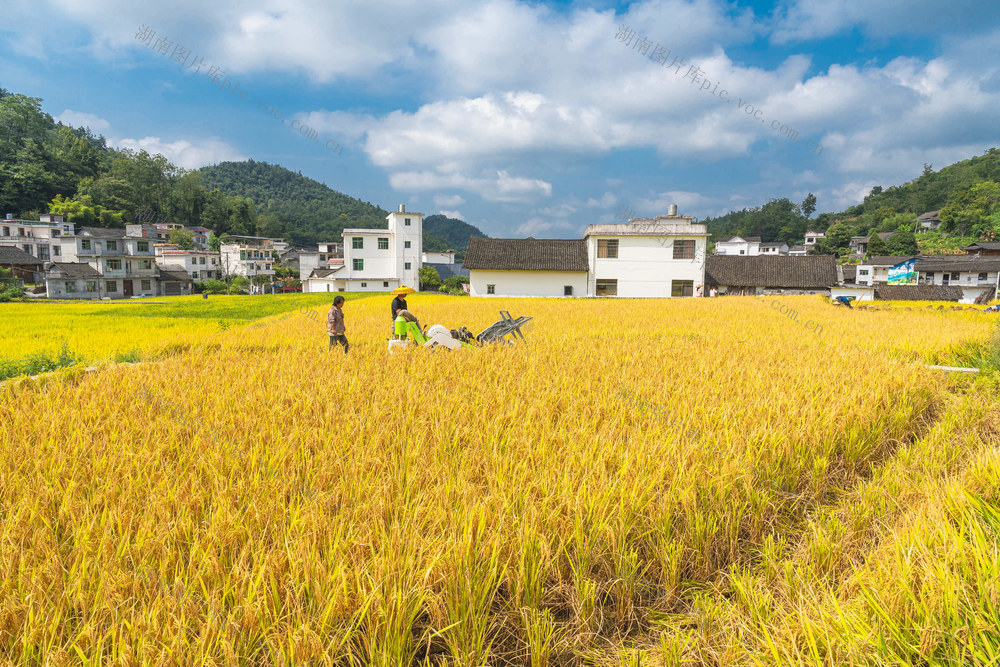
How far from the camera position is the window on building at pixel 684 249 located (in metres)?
30.3

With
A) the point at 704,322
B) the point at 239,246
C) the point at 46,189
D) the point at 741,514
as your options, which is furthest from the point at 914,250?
the point at 46,189

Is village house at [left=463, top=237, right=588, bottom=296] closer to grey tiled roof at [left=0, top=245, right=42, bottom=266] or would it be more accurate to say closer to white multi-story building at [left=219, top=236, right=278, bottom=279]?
white multi-story building at [left=219, top=236, right=278, bottom=279]

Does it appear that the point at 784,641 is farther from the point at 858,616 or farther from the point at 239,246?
the point at 239,246

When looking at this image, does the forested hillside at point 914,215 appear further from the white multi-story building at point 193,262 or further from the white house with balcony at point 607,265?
the white multi-story building at point 193,262

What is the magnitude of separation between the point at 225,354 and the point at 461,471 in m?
5.47

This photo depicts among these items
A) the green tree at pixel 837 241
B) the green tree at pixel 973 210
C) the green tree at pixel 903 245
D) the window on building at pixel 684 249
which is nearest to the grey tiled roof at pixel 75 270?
the window on building at pixel 684 249

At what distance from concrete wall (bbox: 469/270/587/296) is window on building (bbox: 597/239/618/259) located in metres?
1.89

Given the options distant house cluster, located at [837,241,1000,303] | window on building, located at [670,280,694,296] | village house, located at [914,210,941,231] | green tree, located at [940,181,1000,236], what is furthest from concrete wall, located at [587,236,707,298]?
village house, located at [914,210,941,231]

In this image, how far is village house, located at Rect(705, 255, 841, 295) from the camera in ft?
111

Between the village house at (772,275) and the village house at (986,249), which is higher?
the village house at (986,249)

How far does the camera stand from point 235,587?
5.19 feet

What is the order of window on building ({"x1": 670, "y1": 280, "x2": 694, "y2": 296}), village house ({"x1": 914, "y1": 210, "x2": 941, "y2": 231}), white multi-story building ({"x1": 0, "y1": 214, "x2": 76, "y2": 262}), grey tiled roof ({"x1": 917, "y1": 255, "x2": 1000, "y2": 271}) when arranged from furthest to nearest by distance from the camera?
1. village house ({"x1": 914, "y1": 210, "x2": 941, "y2": 231})
2. white multi-story building ({"x1": 0, "y1": 214, "x2": 76, "y2": 262})
3. grey tiled roof ({"x1": 917, "y1": 255, "x2": 1000, "y2": 271})
4. window on building ({"x1": 670, "y1": 280, "x2": 694, "y2": 296})

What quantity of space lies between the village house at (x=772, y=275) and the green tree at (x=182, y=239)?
62780 millimetres

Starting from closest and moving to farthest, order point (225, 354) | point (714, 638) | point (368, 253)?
point (714, 638), point (225, 354), point (368, 253)
